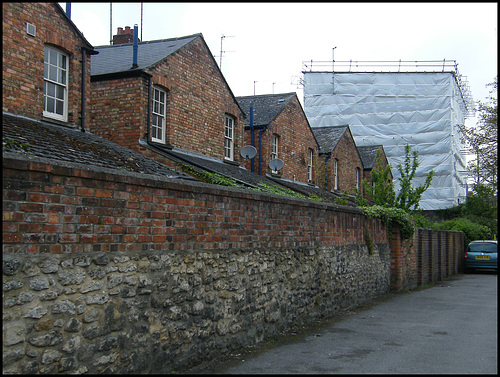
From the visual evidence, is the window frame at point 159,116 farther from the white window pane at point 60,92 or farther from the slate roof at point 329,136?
the slate roof at point 329,136

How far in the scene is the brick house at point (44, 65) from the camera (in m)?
11.1

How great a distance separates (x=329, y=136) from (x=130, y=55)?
15.3 meters

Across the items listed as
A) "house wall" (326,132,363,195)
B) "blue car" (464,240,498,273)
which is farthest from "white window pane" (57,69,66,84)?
"blue car" (464,240,498,273)

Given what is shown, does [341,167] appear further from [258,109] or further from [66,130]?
[66,130]

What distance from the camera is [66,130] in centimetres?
1194

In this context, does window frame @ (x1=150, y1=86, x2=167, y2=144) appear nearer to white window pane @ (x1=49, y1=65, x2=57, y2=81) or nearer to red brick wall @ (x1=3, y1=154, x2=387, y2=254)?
white window pane @ (x1=49, y1=65, x2=57, y2=81)

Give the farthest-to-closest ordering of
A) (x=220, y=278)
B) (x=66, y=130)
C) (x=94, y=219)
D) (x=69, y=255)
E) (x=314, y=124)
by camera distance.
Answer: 1. (x=314, y=124)
2. (x=66, y=130)
3. (x=220, y=278)
4. (x=94, y=219)
5. (x=69, y=255)

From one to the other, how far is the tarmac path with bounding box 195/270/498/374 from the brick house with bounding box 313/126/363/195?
15424mm

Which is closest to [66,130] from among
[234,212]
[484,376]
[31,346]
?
[234,212]

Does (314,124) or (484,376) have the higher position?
(314,124)

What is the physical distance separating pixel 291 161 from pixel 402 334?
15186mm

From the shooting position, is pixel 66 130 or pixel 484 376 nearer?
pixel 484 376

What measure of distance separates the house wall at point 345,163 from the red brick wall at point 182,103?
10.0m

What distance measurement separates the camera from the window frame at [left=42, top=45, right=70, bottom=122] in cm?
1209
